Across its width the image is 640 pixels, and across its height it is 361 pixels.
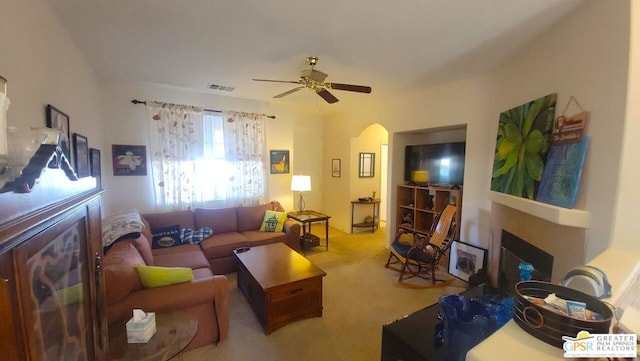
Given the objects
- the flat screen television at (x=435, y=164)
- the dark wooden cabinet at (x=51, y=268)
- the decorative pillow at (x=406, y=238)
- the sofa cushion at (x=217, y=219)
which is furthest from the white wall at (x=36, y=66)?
the flat screen television at (x=435, y=164)

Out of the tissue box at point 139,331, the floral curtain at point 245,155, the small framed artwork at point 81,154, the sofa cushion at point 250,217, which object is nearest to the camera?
the tissue box at point 139,331

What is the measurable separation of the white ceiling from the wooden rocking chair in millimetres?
1814

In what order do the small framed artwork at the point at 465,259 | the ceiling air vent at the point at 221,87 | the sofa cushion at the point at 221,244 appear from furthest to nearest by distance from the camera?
the ceiling air vent at the point at 221,87
the sofa cushion at the point at 221,244
the small framed artwork at the point at 465,259

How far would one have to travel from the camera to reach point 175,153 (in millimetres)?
3865

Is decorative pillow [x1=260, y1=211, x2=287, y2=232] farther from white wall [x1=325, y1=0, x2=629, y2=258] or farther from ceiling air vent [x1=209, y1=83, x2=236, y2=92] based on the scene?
white wall [x1=325, y1=0, x2=629, y2=258]

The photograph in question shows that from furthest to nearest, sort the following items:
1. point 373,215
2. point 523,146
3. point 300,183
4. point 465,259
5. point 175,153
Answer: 1. point 373,215
2. point 300,183
3. point 175,153
4. point 465,259
5. point 523,146

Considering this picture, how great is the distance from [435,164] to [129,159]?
441 centimetres

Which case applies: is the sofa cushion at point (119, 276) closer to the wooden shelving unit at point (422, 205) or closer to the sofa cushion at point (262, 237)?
the sofa cushion at point (262, 237)

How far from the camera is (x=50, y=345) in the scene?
1.93ft

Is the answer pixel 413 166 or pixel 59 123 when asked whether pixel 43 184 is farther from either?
pixel 413 166

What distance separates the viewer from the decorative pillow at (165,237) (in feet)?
11.0

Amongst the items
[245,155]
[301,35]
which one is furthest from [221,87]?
[301,35]

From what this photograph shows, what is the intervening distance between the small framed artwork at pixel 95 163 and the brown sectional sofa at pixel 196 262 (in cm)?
80

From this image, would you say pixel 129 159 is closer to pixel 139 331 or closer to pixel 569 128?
pixel 139 331
